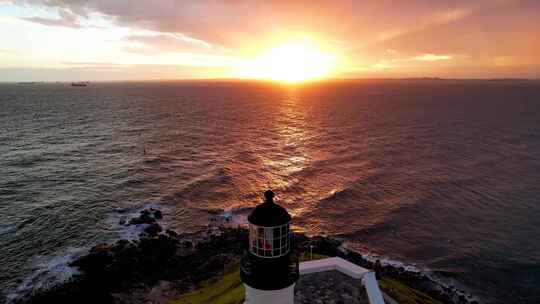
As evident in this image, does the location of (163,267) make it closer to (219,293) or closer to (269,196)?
(219,293)

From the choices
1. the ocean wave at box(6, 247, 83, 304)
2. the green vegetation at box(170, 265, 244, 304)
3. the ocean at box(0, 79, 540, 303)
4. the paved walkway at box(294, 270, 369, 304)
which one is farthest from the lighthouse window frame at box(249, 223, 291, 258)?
the ocean at box(0, 79, 540, 303)

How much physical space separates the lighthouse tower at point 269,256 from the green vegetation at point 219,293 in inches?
363

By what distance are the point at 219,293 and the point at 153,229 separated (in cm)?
1450

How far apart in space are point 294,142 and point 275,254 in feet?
213

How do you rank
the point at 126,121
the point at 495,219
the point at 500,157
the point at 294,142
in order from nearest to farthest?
the point at 495,219 → the point at 500,157 → the point at 294,142 → the point at 126,121

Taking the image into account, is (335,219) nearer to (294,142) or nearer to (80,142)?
(294,142)

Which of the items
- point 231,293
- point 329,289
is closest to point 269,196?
point 329,289

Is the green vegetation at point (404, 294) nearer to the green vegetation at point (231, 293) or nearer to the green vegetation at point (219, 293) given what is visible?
the green vegetation at point (231, 293)

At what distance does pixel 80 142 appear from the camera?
7038 centimetres

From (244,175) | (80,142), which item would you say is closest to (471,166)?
(244,175)

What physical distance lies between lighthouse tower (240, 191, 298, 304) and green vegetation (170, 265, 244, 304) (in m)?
9.21

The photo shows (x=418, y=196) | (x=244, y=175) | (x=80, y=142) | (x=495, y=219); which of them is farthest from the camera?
(x=80, y=142)

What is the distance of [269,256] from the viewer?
10.5 metres

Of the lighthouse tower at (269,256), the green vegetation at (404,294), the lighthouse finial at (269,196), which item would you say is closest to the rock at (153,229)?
the green vegetation at (404,294)
